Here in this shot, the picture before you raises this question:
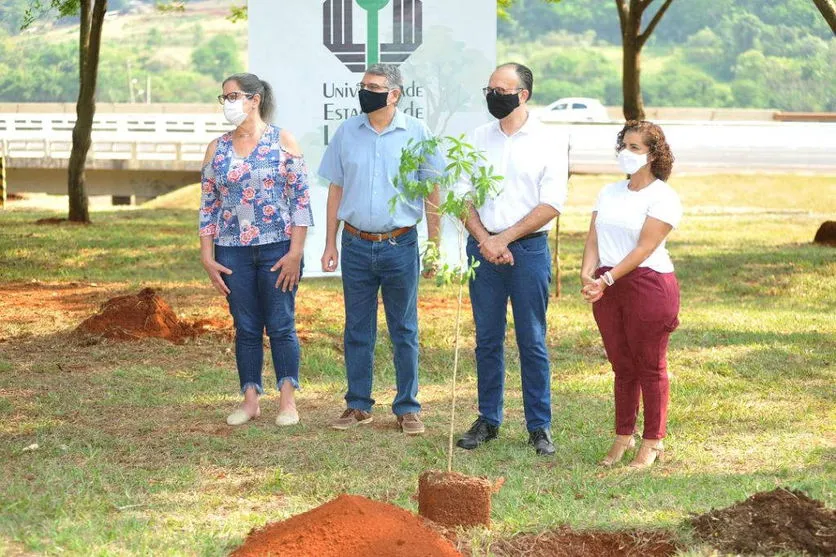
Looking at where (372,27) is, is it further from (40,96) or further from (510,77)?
(40,96)

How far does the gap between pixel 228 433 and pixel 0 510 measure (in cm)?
185

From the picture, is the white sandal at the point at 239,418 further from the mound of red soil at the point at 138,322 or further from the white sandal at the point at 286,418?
the mound of red soil at the point at 138,322

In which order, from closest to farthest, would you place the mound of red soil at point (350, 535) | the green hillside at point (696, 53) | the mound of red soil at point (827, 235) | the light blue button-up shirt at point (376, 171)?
the mound of red soil at point (350, 535)
the light blue button-up shirt at point (376, 171)
the mound of red soil at point (827, 235)
the green hillside at point (696, 53)

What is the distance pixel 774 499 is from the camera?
5086 millimetres

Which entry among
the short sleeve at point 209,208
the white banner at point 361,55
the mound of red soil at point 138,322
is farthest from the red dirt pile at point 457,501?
the white banner at point 361,55

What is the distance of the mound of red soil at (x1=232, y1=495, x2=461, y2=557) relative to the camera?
15.5 feet

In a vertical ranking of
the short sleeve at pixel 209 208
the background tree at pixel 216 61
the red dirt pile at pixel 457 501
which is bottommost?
the red dirt pile at pixel 457 501

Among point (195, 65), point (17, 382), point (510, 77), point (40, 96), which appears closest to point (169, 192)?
point (17, 382)

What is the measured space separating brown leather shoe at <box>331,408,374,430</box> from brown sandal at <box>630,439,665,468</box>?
172cm

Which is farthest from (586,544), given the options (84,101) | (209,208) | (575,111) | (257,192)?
(575,111)

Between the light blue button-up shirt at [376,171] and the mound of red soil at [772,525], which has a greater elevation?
the light blue button-up shirt at [376,171]

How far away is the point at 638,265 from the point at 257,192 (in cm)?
216

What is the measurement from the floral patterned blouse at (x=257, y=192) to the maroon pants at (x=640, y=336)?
181 centimetres

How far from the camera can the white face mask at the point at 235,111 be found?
22.7 feet
